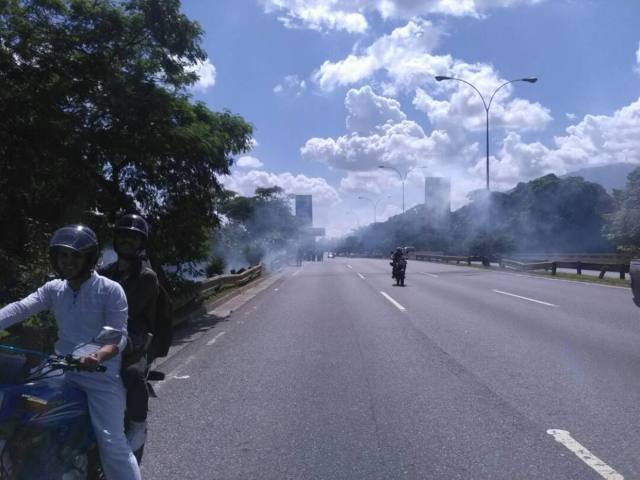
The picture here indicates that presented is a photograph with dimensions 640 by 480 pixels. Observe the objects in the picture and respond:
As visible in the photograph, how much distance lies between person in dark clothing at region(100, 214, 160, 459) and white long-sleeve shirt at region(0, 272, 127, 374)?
18 centimetres

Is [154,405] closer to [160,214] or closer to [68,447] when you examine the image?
[68,447]

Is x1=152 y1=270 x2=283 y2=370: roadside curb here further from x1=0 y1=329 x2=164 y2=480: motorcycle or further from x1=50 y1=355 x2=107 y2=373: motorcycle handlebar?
x1=50 y1=355 x2=107 y2=373: motorcycle handlebar

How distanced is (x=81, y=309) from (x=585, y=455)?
3.89 meters

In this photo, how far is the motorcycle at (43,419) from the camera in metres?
3.00

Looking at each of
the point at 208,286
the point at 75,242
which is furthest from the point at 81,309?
the point at 208,286

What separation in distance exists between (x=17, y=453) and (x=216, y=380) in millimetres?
5030

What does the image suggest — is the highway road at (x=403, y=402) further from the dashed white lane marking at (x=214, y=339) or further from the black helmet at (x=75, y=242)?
the black helmet at (x=75, y=242)

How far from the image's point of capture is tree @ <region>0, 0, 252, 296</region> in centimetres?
1245

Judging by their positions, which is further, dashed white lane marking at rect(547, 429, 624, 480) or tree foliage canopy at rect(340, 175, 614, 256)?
tree foliage canopy at rect(340, 175, 614, 256)

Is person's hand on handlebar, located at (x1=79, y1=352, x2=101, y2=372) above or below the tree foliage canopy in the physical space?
below

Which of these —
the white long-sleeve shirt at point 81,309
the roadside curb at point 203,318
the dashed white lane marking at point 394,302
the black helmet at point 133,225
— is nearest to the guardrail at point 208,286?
the roadside curb at point 203,318

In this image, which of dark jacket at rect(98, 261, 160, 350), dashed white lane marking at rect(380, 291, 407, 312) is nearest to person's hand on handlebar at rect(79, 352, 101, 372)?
dark jacket at rect(98, 261, 160, 350)

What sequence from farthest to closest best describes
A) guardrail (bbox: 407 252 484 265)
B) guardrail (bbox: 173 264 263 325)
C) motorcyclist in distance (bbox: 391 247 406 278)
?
guardrail (bbox: 407 252 484 265) < motorcyclist in distance (bbox: 391 247 406 278) < guardrail (bbox: 173 264 263 325)

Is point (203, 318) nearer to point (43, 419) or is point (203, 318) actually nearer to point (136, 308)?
point (136, 308)
